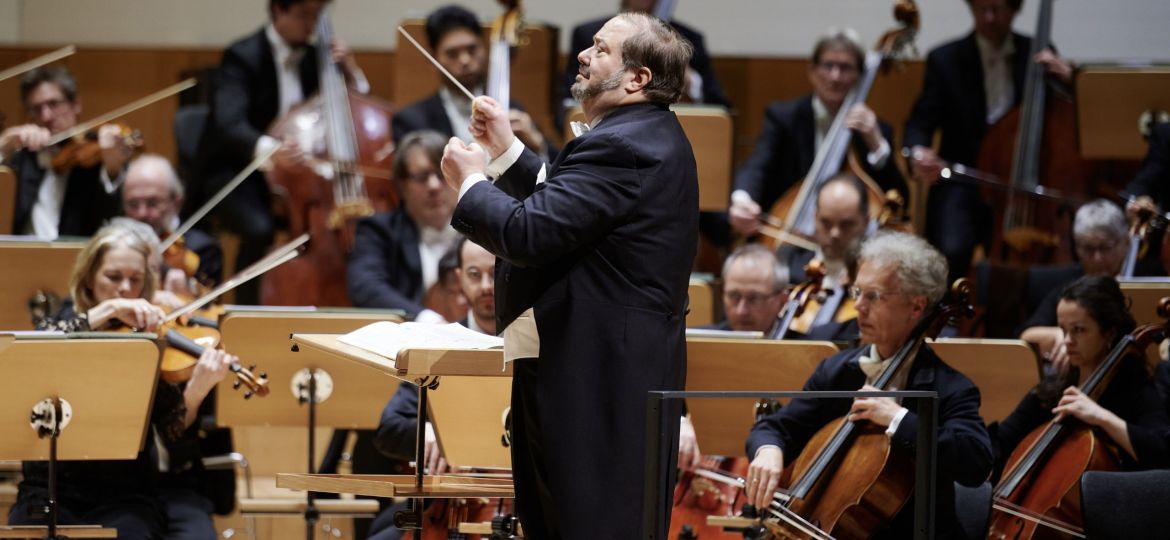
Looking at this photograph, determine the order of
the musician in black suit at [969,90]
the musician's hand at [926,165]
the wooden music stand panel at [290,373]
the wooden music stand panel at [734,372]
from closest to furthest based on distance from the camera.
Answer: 1. the wooden music stand panel at [734,372]
2. the wooden music stand panel at [290,373]
3. the musician's hand at [926,165]
4. the musician in black suit at [969,90]

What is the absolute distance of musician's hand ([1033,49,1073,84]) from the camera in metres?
4.62

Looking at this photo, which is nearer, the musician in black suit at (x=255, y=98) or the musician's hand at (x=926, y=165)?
the musician's hand at (x=926, y=165)

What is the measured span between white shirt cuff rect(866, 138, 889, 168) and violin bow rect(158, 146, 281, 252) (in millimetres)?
1860

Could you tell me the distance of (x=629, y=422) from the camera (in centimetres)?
227

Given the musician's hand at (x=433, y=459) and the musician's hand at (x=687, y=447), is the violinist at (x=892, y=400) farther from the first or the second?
the musician's hand at (x=433, y=459)

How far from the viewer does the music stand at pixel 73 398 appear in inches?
118

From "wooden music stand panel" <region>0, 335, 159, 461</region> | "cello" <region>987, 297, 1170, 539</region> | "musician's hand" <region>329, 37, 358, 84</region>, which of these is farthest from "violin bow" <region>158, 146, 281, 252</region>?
"cello" <region>987, 297, 1170, 539</region>

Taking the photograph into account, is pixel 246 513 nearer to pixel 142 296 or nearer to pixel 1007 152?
pixel 142 296

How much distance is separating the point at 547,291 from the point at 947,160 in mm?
3012

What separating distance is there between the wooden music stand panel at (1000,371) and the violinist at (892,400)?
0.39 m

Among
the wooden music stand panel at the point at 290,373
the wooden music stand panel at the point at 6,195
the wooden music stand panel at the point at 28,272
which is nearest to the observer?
the wooden music stand panel at the point at 290,373

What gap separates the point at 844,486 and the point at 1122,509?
51 centimetres

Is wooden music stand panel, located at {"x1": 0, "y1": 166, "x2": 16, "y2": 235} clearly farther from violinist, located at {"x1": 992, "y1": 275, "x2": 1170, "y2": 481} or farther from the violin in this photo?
violinist, located at {"x1": 992, "y1": 275, "x2": 1170, "y2": 481}

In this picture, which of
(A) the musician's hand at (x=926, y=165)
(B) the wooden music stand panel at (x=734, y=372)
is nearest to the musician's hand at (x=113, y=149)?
(B) the wooden music stand panel at (x=734, y=372)
